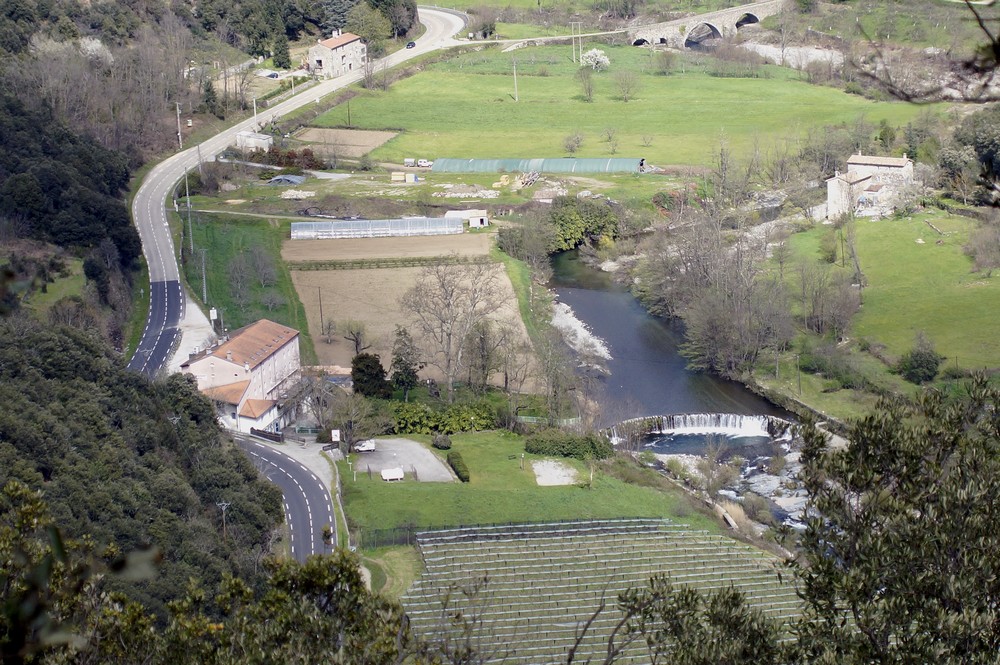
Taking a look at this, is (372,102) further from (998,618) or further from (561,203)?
(998,618)

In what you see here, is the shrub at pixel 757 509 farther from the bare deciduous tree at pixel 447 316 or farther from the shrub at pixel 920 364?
the bare deciduous tree at pixel 447 316

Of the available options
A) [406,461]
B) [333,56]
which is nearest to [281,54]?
[333,56]

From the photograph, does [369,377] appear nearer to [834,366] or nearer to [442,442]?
[442,442]

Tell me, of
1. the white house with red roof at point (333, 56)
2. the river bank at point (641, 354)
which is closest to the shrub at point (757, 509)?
the river bank at point (641, 354)

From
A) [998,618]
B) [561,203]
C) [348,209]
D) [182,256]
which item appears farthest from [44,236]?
[998,618]

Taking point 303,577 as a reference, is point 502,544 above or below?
below

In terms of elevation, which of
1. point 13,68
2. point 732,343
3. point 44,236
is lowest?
point 732,343

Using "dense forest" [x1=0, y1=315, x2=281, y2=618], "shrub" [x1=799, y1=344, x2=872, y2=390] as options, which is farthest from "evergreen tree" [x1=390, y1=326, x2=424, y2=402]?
"shrub" [x1=799, y1=344, x2=872, y2=390]
